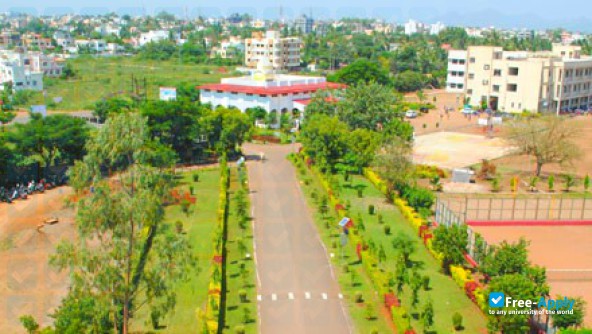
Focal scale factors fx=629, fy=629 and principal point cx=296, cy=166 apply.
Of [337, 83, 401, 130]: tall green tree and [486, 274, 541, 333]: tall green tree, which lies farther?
[337, 83, 401, 130]: tall green tree

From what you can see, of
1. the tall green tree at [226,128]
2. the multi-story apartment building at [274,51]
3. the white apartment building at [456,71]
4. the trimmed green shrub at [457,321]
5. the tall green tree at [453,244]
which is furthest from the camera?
the multi-story apartment building at [274,51]

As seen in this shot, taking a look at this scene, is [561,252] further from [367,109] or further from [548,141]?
[367,109]

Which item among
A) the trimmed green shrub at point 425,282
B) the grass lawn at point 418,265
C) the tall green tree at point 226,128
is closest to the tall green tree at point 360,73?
the tall green tree at point 226,128

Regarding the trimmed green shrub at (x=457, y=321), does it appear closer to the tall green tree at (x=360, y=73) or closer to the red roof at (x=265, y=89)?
the red roof at (x=265, y=89)

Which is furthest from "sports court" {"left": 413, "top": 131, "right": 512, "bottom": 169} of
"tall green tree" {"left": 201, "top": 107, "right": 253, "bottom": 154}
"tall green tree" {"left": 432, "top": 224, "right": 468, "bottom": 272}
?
"tall green tree" {"left": 432, "top": 224, "right": 468, "bottom": 272}

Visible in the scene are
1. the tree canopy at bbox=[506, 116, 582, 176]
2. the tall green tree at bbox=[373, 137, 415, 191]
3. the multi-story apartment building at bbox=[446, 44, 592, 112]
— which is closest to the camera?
the tall green tree at bbox=[373, 137, 415, 191]

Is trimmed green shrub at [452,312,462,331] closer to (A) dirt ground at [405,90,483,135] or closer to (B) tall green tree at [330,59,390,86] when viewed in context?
(A) dirt ground at [405,90,483,135]
